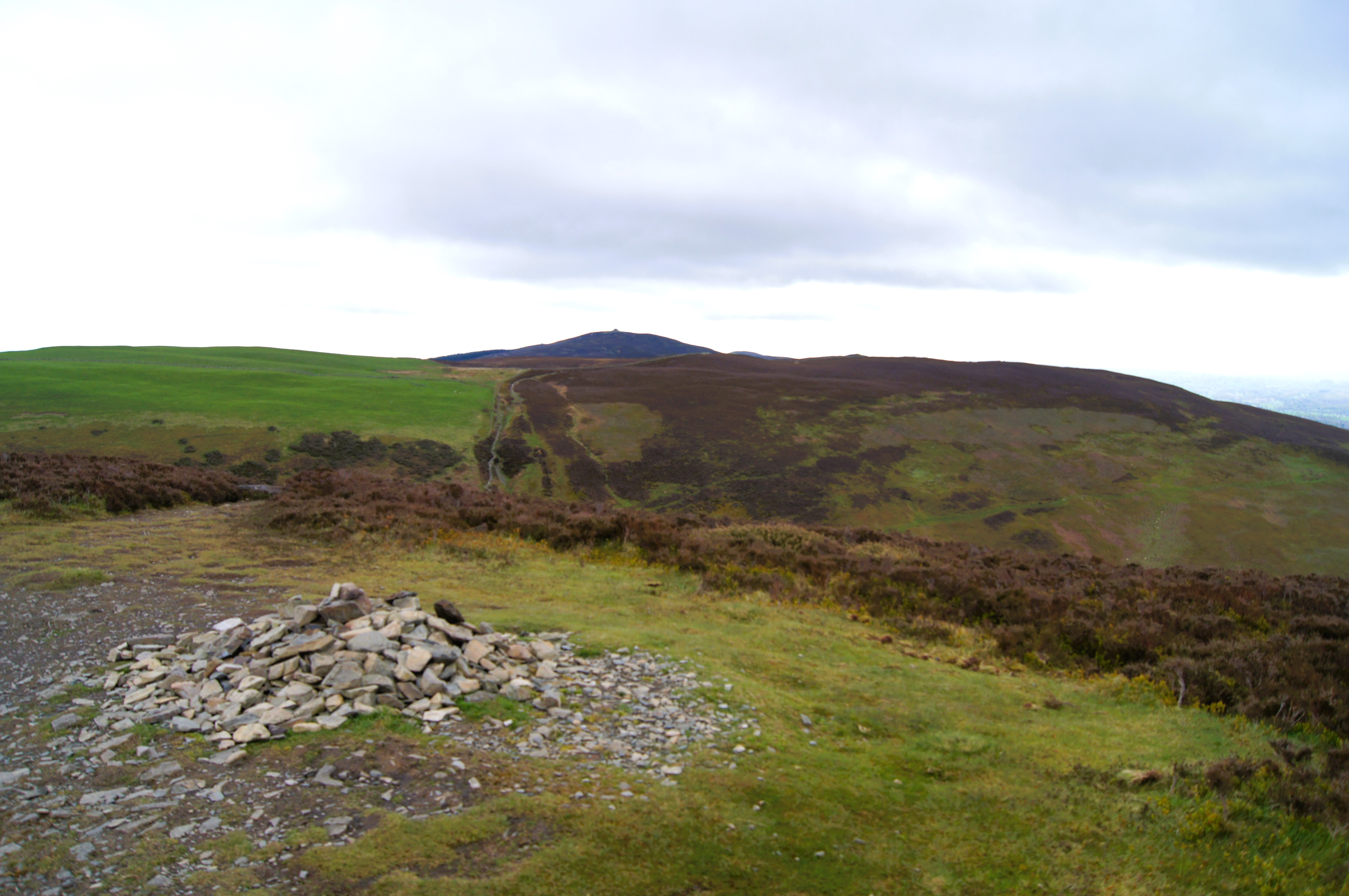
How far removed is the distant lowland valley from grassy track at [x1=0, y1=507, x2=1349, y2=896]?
736 inches

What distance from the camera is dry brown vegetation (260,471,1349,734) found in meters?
11.7

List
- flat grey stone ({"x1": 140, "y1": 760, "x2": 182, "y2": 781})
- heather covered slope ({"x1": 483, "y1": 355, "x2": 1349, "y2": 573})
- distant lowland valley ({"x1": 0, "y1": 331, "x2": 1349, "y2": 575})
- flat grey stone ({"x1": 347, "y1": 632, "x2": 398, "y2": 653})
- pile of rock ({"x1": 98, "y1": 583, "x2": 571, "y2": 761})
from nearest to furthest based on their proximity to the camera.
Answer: flat grey stone ({"x1": 140, "y1": 760, "x2": 182, "y2": 781}) → pile of rock ({"x1": 98, "y1": 583, "x2": 571, "y2": 761}) → flat grey stone ({"x1": 347, "y1": 632, "x2": 398, "y2": 653}) → distant lowland valley ({"x1": 0, "y1": 331, "x2": 1349, "y2": 575}) → heather covered slope ({"x1": 483, "y1": 355, "x2": 1349, "y2": 573})

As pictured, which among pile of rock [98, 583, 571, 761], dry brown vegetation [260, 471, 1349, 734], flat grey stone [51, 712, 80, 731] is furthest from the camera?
dry brown vegetation [260, 471, 1349, 734]

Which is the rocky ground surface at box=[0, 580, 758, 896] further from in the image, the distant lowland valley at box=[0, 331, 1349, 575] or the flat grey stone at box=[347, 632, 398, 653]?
the distant lowland valley at box=[0, 331, 1349, 575]

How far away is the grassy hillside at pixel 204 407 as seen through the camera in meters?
45.8

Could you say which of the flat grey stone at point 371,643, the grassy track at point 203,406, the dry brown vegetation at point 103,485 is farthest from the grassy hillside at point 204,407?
the flat grey stone at point 371,643

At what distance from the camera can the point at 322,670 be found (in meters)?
8.98

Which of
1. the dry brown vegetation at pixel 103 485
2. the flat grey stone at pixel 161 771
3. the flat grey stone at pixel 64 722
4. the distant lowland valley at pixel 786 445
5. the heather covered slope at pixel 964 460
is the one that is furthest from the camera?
the heather covered slope at pixel 964 460

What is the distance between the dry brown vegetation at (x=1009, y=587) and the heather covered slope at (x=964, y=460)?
2432cm

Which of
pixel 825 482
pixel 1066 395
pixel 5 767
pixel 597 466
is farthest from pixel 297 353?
pixel 5 767

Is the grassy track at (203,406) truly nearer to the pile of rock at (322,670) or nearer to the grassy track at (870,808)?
the grassy track at (870,808)

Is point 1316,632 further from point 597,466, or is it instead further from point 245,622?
point 597,466

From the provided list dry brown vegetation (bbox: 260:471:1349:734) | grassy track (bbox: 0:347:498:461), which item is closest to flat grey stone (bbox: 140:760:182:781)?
dry brown vegetation (bbox: 260:471:1349:734)

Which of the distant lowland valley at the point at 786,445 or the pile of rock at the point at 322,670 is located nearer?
the pile of rock at the point at 322,670
